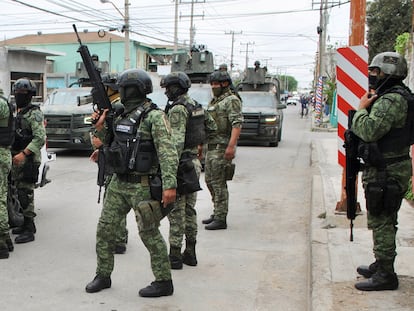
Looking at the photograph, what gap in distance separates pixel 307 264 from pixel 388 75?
6.58ft

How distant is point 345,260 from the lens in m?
4.61

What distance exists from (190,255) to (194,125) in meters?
1.21

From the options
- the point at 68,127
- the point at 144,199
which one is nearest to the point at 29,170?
the point at 144,199

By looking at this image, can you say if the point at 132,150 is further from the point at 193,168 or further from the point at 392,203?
the point at 392,203

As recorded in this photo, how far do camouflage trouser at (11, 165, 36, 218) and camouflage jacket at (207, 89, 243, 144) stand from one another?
2.06m

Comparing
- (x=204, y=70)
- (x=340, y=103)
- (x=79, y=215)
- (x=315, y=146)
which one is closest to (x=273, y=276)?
(x=340, y=103)

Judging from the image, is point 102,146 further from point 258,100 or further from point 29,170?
point 258,100

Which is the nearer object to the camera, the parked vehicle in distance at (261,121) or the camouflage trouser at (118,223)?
the camouflage trouser at (118,223)

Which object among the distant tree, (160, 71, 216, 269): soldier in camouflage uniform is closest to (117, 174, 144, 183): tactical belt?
(160, 71, 216, 269): soldier in camouflage uniform

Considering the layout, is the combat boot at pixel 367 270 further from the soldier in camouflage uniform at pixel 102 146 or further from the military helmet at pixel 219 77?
the military helmet at pixel 219 77

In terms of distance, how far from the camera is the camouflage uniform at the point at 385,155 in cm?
362

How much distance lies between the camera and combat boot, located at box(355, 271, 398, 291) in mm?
3859

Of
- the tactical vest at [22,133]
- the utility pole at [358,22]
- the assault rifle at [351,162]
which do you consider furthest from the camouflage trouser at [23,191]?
the utility pole at [358,22]

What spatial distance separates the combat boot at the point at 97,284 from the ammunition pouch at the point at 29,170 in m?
1.92
